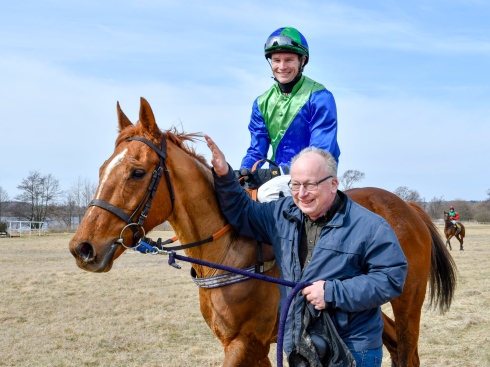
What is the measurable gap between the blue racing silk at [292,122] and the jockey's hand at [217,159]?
0.82 m

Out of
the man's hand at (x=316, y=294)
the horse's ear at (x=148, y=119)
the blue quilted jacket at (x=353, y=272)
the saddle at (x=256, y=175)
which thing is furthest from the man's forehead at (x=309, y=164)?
the saddle at (x=256, y=175)

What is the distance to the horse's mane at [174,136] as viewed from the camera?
12.0 ft

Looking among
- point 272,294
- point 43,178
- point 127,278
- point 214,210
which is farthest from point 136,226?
point 43,178

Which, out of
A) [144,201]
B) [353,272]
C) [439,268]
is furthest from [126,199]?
[439,268]

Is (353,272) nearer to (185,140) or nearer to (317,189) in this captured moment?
(317,189)

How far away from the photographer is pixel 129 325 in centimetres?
905

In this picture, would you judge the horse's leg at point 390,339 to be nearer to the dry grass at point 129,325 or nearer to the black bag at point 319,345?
the dry grass at point 129,325

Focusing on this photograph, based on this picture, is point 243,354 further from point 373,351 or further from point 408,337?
point 408,337

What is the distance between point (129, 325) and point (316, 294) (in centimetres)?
700

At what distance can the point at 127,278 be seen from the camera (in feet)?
48.4

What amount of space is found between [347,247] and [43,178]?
Result: 65.4 metres

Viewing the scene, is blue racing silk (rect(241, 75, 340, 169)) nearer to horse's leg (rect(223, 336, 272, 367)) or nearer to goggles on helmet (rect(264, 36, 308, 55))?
goggles on helmet (rect(264, 36, 308, 55))

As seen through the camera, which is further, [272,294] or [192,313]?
[192,313]

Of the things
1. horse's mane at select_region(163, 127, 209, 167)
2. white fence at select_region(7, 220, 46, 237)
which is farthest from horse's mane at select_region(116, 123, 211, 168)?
white fence at select_region(7, 220, 46, 237)
